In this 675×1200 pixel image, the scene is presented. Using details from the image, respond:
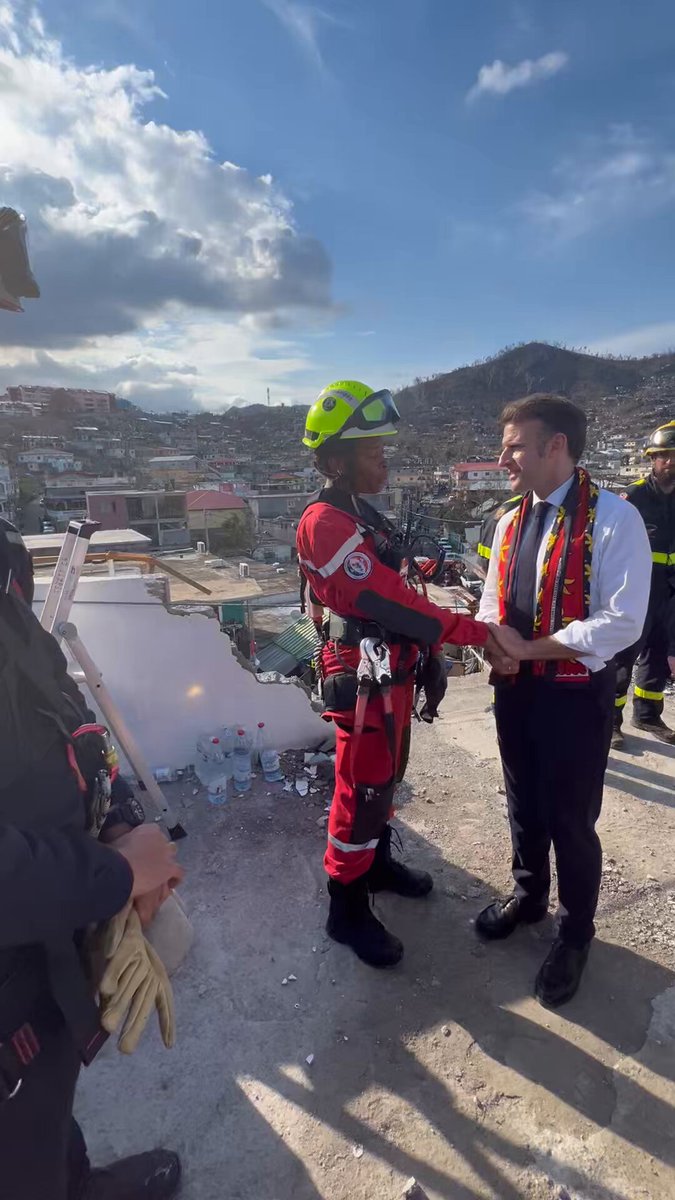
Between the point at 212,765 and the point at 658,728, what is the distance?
3.59 metres

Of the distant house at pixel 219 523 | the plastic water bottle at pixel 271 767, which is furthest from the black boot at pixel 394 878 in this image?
the distant house at pixel 219 523

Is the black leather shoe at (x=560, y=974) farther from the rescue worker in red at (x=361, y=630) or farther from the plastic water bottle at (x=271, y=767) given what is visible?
the plastic water bottle at (x=271, y=767)

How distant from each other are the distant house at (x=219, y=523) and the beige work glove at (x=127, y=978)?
41.4m

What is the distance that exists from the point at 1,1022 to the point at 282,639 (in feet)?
39.4

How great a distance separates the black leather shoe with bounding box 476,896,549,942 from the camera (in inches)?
109

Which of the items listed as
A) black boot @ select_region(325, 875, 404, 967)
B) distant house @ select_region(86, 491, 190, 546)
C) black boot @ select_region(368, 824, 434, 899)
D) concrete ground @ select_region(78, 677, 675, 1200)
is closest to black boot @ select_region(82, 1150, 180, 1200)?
concrete ground @ select_region(78, 677, 675, 1200)

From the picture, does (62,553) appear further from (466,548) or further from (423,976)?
(466,548)

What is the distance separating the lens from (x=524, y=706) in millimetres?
2555

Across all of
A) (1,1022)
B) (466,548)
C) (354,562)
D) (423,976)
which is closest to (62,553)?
(354,562)

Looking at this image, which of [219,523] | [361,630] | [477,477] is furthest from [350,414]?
[477,477]

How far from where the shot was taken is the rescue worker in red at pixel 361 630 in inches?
94.1

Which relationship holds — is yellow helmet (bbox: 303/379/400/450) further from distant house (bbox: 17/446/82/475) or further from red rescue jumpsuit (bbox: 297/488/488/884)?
distant house (bbox: 17/446/82/475)

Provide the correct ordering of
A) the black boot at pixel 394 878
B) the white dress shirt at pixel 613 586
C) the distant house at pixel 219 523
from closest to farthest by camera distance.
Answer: the white dress shirt at pixel 613 586 → the black boot at pixel 394 878 → the distant house at pixel 219 523

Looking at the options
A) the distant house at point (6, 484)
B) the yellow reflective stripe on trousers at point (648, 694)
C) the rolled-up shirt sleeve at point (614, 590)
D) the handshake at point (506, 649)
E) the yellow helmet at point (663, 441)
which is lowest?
the distant house at point (6, 484)
